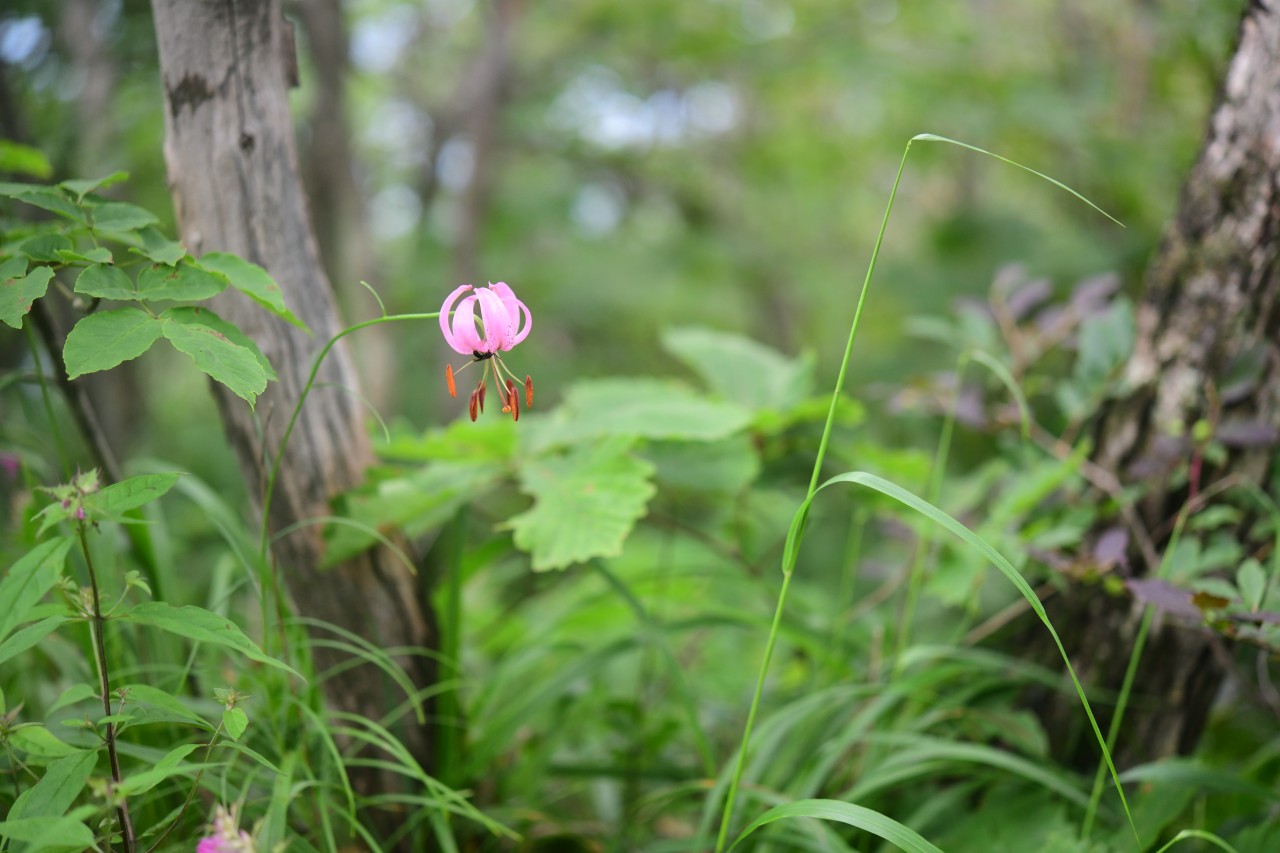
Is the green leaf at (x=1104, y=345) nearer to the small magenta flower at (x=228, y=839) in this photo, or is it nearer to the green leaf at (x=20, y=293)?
the small magenta flower at (x=228, y=839)

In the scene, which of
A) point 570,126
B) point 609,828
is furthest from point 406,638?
point 570,126

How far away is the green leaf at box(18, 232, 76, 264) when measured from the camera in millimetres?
869

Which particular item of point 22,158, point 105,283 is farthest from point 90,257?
point 22,158

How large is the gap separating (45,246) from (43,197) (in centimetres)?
6

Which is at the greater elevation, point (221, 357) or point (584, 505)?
point (221, 357)

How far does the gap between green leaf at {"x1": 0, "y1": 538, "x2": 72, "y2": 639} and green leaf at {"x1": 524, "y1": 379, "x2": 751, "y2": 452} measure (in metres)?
0.69

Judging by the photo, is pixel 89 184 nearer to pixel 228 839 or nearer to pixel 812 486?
pixel 228 839

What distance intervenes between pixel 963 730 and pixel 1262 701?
1.65ft

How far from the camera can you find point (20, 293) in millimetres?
774

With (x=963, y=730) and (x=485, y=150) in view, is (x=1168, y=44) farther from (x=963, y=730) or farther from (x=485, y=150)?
(x=963, y=730)

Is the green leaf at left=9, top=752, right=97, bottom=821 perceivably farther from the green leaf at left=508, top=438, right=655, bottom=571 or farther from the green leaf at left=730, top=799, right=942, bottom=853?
the green leaf at left=730, top=799, right=942, bottom=853

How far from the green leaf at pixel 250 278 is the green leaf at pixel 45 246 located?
14 cm

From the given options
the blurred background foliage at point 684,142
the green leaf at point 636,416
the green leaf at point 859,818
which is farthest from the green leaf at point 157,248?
the blurred background foliage at point 684,142

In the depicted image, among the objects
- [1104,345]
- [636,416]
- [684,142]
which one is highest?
[684,142]
